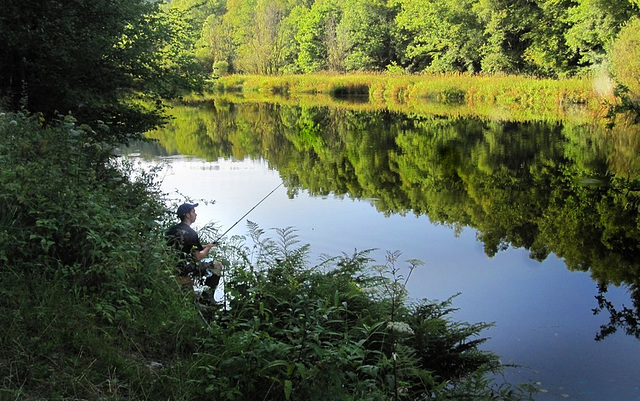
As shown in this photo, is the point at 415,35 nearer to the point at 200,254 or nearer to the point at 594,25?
the point at 594,25

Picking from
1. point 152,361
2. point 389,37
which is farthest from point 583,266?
point 389,37

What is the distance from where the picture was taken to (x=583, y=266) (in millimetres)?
9094

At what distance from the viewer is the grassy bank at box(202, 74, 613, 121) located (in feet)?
98.0

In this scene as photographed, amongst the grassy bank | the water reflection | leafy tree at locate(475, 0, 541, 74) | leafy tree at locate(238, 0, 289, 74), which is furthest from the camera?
leafy tree at locate(238, 0, 289, 74)

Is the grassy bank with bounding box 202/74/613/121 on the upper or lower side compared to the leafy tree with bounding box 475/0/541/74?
lower

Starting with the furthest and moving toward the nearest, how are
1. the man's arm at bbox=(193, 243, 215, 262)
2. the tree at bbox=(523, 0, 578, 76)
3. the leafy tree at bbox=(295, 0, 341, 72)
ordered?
1. the leafy tree at bbox=(295, 0, 341, 72)
2. the tree at bbox=(523, 0, 578, 76)
3. the man's arm at bbox=(193, 243, 215, 262)

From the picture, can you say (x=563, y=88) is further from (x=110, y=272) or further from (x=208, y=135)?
(x=110, y=272)

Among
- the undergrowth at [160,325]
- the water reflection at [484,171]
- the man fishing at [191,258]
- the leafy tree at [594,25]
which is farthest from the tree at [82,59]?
the leafy tree at [594,25]

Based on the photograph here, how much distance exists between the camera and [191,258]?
20.0ft

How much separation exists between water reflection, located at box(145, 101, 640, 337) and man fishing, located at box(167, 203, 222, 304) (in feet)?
13.6

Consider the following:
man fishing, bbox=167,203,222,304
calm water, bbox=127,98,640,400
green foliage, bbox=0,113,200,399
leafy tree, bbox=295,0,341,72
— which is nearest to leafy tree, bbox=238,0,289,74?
leafy tree, bbox=295,0,341,72

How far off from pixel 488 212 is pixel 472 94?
28008 mm

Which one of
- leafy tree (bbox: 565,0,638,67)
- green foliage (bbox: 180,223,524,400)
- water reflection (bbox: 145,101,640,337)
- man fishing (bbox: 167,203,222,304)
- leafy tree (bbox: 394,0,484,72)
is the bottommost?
green foliage (bbox: 180,223,524,400)

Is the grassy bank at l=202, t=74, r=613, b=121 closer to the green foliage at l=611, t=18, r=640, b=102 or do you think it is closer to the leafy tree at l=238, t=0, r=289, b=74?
the green foliage at l=611, t=18, r=640, b=102
